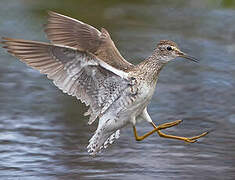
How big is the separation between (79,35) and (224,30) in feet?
20.1

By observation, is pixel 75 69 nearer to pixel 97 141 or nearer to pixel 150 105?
pixel 97 141

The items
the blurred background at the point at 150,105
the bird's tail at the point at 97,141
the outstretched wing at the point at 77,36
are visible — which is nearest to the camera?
the bird's tail at the point at 97,141

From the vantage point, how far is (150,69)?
252 inches

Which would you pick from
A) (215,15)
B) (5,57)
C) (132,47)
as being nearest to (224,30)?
(215,15)

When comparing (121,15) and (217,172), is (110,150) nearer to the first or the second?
(217,172)

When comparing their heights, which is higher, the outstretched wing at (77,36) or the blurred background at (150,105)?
the outstretched wing at (77,36)

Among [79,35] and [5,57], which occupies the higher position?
[79,35]

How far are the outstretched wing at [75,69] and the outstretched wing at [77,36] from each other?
0.45m

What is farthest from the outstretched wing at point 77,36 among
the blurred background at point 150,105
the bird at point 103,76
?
the blurred background at point 150,105

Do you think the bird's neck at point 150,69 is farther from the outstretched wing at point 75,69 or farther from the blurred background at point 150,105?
the blurred background at point 150,105

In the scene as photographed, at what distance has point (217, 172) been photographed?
6867mm

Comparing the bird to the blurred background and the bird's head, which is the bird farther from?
the blurred background

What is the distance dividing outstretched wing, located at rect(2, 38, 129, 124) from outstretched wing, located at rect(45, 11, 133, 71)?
0.45 m

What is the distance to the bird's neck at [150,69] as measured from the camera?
20.8 ft
